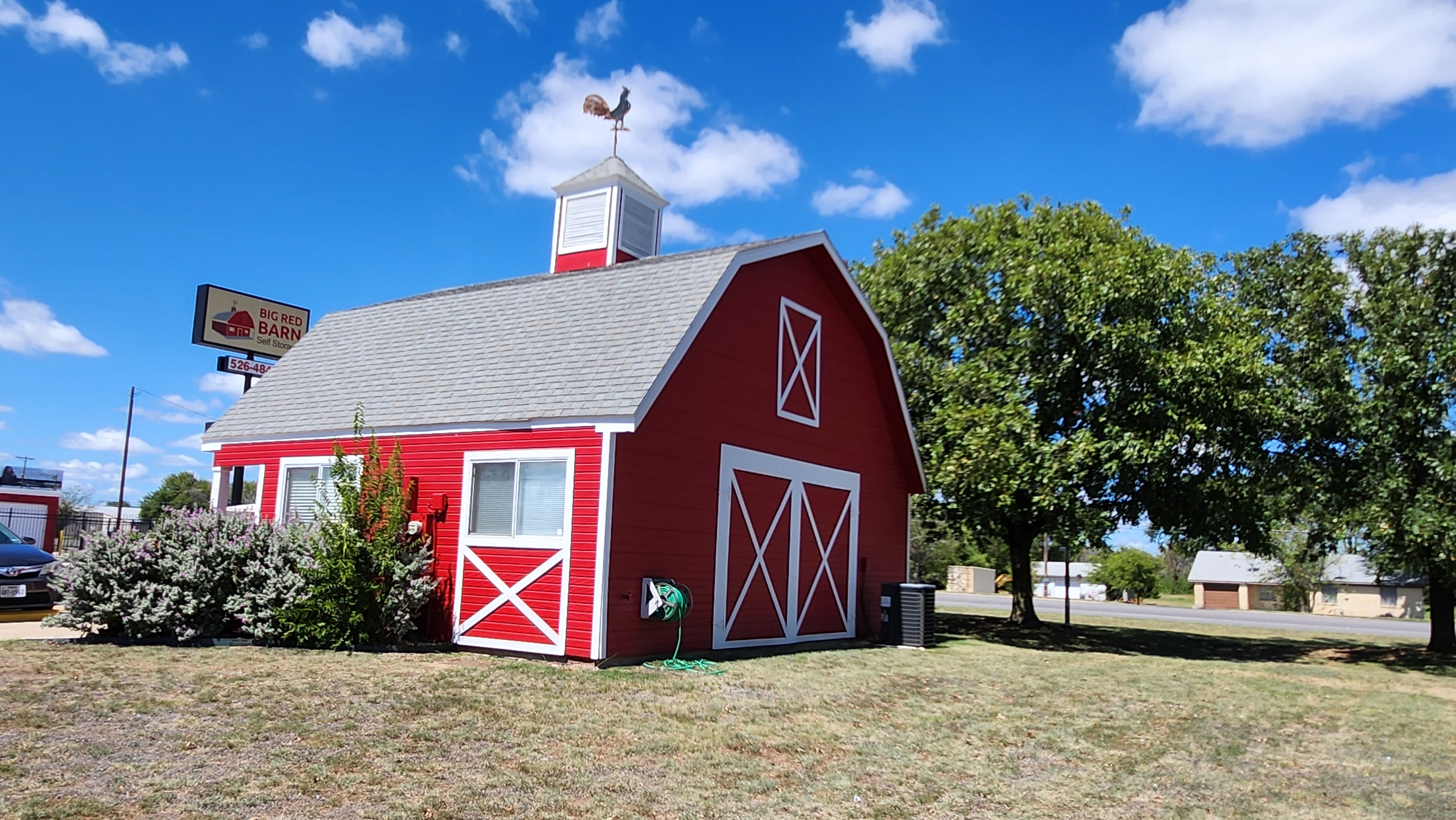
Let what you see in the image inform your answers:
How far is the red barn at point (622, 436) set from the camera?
487 inches

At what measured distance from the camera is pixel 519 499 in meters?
12.8

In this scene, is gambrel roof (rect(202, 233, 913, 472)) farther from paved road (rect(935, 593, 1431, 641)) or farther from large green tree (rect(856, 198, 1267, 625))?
paved road (rect(935, 593, 1431, 641))

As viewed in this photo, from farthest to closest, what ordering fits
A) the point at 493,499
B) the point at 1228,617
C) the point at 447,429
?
the point at 1228,617 < the point at 447,429 < the point at 493,499

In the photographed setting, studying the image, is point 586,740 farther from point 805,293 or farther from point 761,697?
point 805,293

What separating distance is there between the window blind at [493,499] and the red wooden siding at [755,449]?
1622mm

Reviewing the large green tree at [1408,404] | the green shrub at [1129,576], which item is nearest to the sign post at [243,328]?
the large green tree at [1408,404]

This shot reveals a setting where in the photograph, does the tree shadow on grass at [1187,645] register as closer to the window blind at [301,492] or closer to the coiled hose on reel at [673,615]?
the coiled hose on reel at [673,615]

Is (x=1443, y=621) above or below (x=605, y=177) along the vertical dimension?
below

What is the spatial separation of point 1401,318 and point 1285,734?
552 inches

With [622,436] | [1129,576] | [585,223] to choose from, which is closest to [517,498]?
[622,436]

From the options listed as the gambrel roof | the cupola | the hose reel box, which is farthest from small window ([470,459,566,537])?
the cupola

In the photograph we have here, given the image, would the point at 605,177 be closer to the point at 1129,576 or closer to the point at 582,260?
the point at 582,260

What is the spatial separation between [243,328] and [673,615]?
20647mm

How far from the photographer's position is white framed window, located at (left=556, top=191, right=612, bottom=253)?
19438mm
